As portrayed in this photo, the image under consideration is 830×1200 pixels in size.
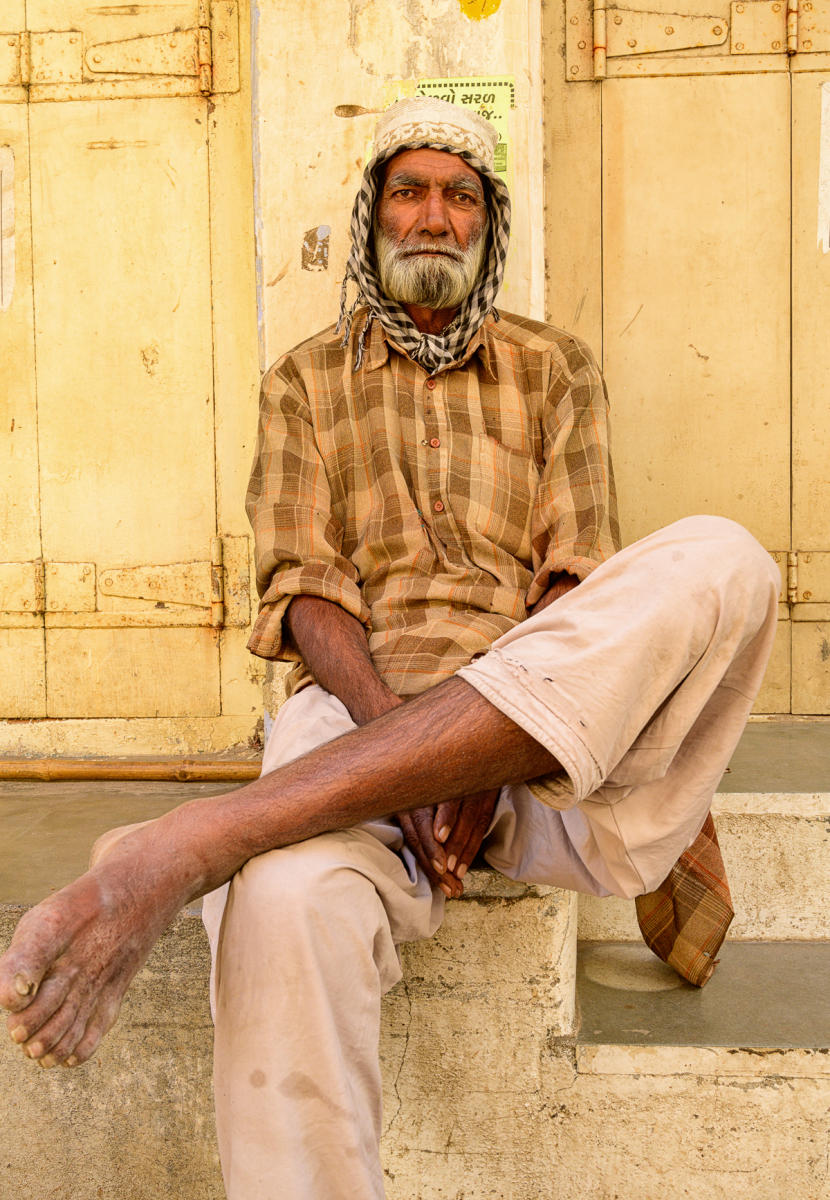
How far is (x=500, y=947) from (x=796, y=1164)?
Answer: 0.60 meters

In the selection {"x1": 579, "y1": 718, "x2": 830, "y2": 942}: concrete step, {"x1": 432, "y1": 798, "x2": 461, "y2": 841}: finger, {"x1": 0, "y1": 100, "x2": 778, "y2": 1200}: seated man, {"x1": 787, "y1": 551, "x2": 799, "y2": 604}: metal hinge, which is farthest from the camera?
{"x1": 787, "y1": 551, "x2": 799, "y2": 604}: metal hinge

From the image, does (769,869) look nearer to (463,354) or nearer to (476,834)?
(476,834)

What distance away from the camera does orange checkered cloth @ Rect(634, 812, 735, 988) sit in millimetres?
2016

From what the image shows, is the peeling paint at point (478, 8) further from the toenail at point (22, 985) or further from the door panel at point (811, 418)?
the toenail at point (22, 985)

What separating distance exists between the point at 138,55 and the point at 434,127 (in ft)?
4.88

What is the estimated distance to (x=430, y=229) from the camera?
2.21 m

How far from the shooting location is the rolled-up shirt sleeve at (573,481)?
2.04 meters

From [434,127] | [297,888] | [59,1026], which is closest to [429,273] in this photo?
[434,127]

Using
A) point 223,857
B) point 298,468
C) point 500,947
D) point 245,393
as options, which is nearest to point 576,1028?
point 500,947

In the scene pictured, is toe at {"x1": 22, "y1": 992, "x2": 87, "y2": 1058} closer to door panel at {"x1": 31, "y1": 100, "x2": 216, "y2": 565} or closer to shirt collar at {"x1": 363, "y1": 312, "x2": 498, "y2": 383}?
shirt collar at {"x1": 363, "y1": 312, "x2": 498, "y2": 383}

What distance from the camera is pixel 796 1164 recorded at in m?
1.78

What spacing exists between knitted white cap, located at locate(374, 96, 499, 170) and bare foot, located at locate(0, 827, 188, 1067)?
1571mm

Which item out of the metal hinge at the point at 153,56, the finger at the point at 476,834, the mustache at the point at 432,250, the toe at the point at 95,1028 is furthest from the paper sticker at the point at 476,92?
the toe at the point at 95,1028

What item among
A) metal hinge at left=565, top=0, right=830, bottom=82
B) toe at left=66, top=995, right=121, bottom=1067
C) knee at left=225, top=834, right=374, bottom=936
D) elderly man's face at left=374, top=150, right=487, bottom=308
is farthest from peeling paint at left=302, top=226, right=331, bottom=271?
toe at left=66, top=995, right=121, bottom=1067
